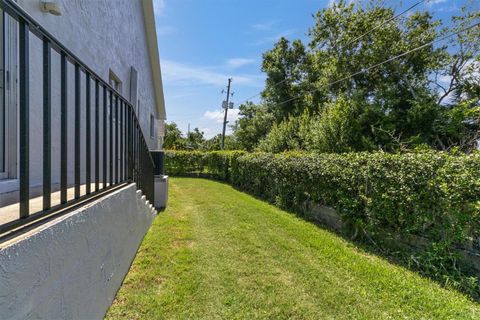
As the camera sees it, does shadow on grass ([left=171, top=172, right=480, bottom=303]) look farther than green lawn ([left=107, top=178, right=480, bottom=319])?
Yes

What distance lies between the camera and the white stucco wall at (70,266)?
125 cm

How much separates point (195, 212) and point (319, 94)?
13.3 meters

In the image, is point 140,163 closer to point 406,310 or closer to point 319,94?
point 406,310

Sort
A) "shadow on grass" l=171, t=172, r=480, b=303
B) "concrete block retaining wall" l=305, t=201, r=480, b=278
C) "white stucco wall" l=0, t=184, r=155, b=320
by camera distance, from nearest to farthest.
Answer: "white stucco wall" l=0, t=184, r=155, b=320 → "shadow on grass" l=171, t=172, r=480, b=303 → "concrete block retaining wall" l=305, t=201, r=480, b=278

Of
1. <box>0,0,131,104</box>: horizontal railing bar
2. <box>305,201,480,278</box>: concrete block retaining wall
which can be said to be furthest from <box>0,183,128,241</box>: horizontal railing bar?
<box>305,201,480,278</box>: concrete block retaining wall

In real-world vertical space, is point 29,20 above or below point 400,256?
above

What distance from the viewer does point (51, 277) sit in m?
1.53

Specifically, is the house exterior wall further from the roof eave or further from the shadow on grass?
the shadow on grass

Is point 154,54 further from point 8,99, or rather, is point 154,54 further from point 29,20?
point 29,20

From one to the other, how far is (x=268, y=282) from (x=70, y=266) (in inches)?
90.7

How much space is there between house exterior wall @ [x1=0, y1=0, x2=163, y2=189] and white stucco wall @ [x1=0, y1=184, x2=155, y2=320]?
126cm

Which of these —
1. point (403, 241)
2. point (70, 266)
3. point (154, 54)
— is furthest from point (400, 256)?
point (154, 54)

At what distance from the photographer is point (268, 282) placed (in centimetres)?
339

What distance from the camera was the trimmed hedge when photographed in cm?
353
